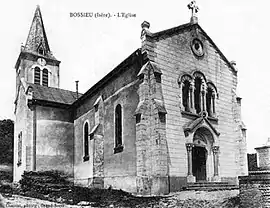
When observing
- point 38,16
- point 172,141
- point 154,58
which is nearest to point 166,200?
point 172,141

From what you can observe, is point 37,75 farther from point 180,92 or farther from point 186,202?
point 186,202

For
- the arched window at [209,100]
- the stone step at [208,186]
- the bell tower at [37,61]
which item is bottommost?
the stone step at [208,186]

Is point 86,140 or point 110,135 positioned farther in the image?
point 86,140

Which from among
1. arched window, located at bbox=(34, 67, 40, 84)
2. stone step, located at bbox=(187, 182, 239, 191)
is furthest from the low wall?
arched window, located at bbox=(34, 67, 40, 84)

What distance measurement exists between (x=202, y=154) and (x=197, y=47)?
6.86 meters

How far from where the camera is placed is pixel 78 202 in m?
16.4

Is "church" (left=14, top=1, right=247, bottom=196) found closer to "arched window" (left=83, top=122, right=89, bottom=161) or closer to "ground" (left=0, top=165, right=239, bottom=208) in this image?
"arched window" (left=83, top=122, right=89, bottom=161)

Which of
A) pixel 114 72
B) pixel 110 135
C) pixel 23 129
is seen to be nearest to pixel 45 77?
pixel 23 129

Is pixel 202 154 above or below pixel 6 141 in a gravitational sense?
below

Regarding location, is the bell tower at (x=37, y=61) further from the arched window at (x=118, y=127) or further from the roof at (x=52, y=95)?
the arched window at (x=118, y=127)

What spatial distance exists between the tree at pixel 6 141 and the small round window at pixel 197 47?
36.0m

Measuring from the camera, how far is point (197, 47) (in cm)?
2178

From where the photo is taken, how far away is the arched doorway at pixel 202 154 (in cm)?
2052

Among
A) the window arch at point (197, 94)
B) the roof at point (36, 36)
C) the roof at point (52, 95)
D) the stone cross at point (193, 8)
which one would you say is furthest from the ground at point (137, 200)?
the roof at point (36, 36)
